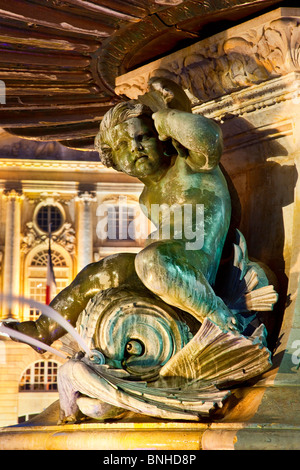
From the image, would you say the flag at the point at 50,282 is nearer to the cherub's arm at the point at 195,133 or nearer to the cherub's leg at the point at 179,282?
the cherub's arm at the point at 195,133

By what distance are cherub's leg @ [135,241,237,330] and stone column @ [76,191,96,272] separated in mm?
31882

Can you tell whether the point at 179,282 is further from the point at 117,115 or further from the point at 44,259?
the point at 44,259

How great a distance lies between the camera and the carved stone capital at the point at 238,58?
12.0 ft

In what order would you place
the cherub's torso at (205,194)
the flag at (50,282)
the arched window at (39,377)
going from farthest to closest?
the arched window at (39,377) < the flag at (50,282) < the cherub's torso at (205,194)

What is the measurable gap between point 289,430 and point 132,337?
0.73 metres

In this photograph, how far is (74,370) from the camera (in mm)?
3367

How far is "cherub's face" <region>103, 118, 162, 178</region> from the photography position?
3.73 metres

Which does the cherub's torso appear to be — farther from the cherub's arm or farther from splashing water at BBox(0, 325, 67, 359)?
splashing water at BBox(0, 325, 67, 359)

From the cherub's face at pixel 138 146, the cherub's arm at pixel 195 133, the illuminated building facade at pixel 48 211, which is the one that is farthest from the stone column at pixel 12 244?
the cherub's arm at pixel 195 133

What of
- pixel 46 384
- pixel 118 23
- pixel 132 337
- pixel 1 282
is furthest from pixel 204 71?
pixel 1 282

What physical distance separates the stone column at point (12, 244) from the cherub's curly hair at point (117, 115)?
31882 millimetres

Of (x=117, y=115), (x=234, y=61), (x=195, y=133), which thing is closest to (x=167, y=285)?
(x=195, y=133)

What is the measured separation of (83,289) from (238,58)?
1106mm
